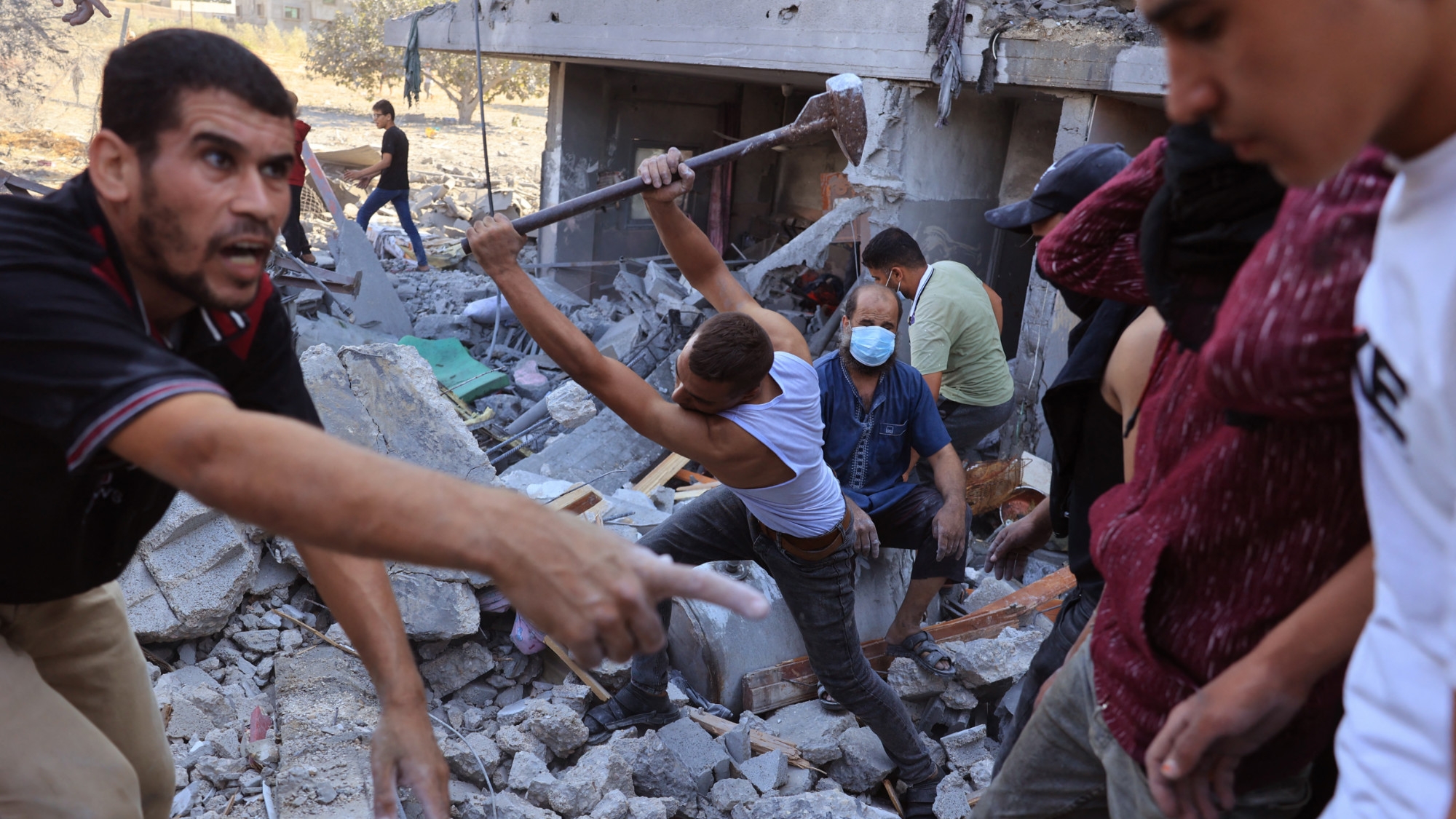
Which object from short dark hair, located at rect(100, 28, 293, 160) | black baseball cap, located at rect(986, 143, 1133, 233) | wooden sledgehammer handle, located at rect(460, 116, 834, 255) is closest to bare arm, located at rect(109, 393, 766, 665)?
short dark hair, located at rect(100, 28, 293, 160)

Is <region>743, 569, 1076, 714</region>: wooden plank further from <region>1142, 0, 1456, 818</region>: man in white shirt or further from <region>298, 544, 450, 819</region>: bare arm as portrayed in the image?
<region>1142, 0, 1456, 818</region>: man in white shirt

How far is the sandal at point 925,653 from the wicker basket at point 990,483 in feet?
5.50

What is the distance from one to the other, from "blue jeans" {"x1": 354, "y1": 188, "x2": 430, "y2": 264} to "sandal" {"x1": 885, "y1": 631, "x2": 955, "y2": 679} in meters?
9.59

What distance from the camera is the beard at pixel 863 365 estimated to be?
447 centimetres

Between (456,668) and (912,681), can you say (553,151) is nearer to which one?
(456,668)

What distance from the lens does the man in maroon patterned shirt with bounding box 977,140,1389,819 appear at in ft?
3.48

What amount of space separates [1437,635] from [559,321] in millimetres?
2542

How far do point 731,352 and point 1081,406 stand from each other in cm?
111

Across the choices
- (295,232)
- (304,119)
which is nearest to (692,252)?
(295,232)

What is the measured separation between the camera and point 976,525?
6145 millimetres

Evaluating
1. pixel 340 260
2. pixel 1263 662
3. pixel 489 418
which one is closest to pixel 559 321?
pixel 1263 662

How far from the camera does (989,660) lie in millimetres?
4285

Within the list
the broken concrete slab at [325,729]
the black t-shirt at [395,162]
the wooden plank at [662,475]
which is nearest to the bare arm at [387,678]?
the broken concrete slab at [325,729]

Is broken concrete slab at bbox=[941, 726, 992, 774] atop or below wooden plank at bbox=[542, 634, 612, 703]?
below
